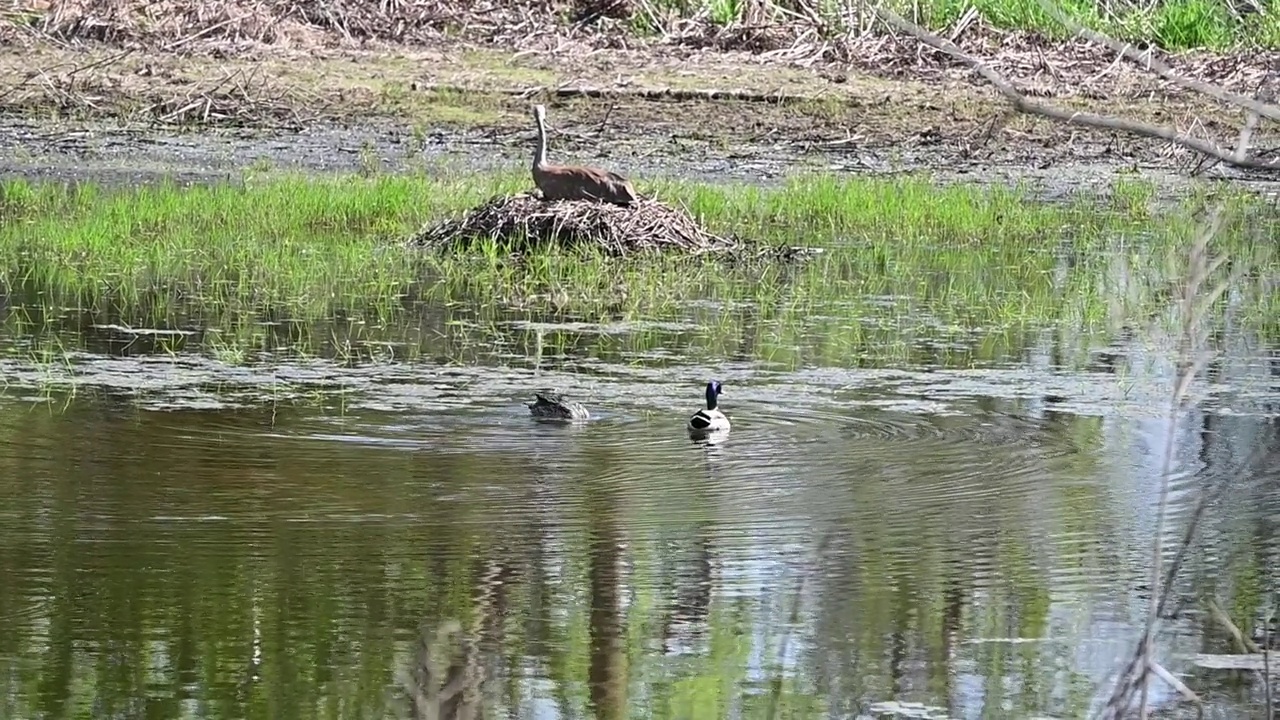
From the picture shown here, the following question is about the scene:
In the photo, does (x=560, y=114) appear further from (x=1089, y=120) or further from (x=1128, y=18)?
(x=1089, y=120)

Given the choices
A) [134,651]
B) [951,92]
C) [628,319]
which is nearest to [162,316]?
[628,319]

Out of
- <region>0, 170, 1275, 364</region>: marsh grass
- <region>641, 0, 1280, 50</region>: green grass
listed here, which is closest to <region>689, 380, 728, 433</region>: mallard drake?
<region>0, 170, 1275, 364</region>: marsh grass

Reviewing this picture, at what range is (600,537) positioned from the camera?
609 centimetres

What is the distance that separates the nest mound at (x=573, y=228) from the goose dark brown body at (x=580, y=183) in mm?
56

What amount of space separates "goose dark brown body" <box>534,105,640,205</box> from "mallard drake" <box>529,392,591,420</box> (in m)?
4.15

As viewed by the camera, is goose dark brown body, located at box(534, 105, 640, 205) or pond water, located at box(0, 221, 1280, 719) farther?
goose dark brown body, located at box(534, 105, 640, 205)

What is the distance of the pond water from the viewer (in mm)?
4867

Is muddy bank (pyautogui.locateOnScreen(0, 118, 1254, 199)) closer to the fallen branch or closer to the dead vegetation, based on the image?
the dead vegetation

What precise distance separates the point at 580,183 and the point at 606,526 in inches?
225

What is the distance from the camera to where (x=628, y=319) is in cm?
1006

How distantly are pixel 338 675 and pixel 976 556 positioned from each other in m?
1.95

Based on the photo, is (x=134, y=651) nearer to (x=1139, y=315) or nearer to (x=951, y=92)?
(x=1139, y=315)

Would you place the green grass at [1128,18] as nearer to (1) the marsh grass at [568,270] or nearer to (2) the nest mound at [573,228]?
(1) the marsh grass at [568,270]

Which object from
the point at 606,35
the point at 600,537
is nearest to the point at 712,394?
the point at 600,537
